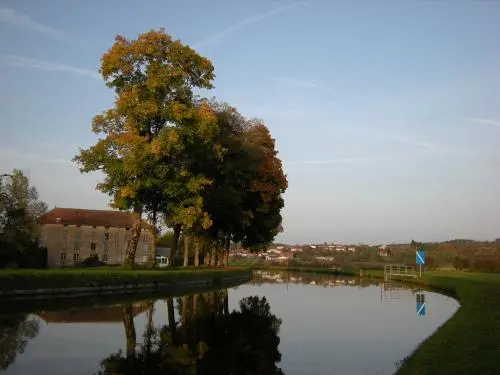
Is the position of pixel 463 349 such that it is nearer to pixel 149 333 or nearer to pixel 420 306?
pixel 149 333

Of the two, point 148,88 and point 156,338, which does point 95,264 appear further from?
point 156,338

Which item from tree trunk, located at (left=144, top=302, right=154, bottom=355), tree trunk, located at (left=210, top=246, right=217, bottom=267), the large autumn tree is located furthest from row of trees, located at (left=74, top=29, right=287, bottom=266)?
tree trunk, located at (left=210, top=246, right=217, bottom=267)

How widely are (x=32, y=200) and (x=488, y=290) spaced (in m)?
55.9

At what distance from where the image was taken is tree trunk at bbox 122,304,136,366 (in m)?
15.5

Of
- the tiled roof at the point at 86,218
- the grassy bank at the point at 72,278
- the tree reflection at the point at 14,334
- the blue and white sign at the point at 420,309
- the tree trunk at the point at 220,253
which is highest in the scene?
the tiled roof at the point at 86,218

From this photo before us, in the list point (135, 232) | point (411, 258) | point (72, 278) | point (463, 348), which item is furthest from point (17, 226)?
point (411, 258)

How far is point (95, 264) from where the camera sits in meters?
73.1

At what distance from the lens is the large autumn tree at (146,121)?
38.2 metres

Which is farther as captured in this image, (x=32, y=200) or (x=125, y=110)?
(x=32, y=200)

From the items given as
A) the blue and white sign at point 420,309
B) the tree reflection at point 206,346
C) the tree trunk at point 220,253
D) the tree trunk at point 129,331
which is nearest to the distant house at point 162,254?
the tree trunk at point 220,253

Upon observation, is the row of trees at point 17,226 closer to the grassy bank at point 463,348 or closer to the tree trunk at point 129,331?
the tree trunk at point 129,331

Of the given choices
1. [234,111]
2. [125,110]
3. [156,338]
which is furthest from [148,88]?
[156,338]

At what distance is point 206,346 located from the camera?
17.5m

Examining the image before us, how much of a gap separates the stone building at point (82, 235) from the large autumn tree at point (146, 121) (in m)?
50.1
